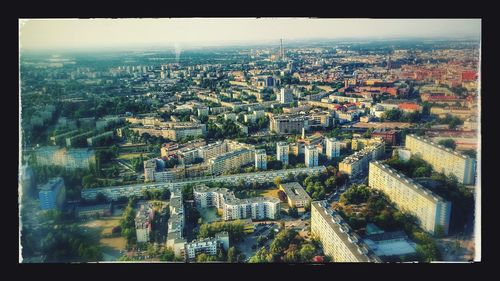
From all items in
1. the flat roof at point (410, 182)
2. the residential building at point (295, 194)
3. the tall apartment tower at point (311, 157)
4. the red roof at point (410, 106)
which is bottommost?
the residential building at point (295, 194)

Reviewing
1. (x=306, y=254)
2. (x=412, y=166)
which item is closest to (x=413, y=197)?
(x=412, y=166)

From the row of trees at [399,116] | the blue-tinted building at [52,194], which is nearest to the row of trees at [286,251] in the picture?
the blue-tinted building at [52,194]

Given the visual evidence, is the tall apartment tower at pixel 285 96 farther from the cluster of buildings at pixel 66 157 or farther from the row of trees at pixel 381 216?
the cluster of buildings at pixel 66 157

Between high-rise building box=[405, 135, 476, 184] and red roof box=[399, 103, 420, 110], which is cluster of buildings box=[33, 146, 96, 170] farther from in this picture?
red roof box=[399, 103, 420, 110]

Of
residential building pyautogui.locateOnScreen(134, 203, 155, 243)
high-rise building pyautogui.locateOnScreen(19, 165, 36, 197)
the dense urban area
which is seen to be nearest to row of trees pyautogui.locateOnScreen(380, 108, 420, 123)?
the dense urban area

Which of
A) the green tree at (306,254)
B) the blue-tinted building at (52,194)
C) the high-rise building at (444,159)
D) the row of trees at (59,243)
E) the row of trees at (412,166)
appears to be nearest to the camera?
the green tree at (306,254)

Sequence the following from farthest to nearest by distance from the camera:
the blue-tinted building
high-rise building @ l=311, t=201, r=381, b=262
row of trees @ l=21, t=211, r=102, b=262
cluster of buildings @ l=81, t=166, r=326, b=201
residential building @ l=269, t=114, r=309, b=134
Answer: residential building @ l=269, t=114, r=309, b=134 < cluster of buildings @ l=81, t=166, r=326, b=201 < the blue-tinted building < row of trees @ l=21, t=211, r=102, b=262 < high-rise building @ l=311, t=201, r=381, b=262
